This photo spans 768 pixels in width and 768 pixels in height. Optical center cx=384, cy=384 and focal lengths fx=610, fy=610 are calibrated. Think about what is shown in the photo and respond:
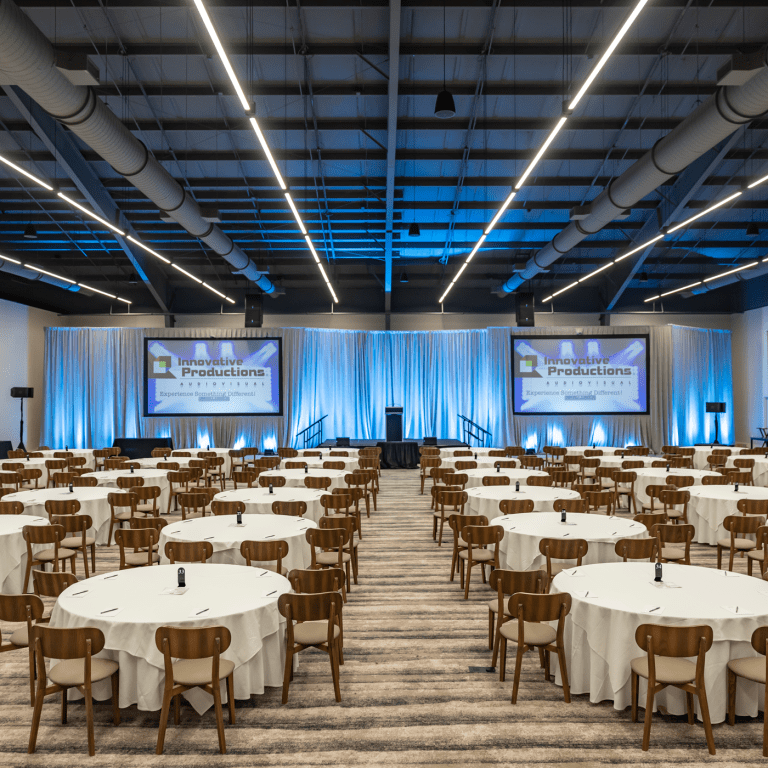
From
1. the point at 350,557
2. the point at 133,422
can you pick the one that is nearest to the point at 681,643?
the point at 350,557

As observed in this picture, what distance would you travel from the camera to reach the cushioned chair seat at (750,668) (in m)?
3.70

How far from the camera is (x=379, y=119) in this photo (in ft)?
38.0

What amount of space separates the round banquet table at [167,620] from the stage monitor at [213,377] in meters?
15.5

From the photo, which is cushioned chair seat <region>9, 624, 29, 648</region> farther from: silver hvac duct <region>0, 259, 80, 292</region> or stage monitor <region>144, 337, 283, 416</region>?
stage monitor <region>144, 337, 283, 416</region>

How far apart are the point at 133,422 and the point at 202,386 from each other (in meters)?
2.66

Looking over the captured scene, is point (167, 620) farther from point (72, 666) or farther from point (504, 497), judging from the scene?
point (504, 497)

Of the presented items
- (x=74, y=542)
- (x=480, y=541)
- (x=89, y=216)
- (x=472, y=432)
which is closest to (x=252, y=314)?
(x=89, y=216)

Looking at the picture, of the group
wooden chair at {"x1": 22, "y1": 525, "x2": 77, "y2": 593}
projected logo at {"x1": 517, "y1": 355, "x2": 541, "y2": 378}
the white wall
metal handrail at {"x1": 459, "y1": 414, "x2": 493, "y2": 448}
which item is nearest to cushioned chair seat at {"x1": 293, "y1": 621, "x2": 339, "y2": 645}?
wooden chair at {"x1": 22, "y1": 525, "x2": 77, "y2": 593}

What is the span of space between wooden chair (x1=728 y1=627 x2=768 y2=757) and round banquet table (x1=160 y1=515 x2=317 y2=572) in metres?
3.96

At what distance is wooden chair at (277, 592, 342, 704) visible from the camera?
164 inches

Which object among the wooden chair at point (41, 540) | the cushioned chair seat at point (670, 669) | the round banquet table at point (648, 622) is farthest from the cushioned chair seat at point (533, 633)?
the wooden chair at point (41, 540)

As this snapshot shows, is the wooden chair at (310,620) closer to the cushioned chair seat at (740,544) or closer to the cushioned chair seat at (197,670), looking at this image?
the cushioned chair seat at (197,670)

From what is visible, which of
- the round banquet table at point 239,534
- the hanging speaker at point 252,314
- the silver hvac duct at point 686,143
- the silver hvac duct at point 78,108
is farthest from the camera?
the hanging speaker at point 252,314

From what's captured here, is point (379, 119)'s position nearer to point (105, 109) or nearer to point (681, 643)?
point (105, 109)
